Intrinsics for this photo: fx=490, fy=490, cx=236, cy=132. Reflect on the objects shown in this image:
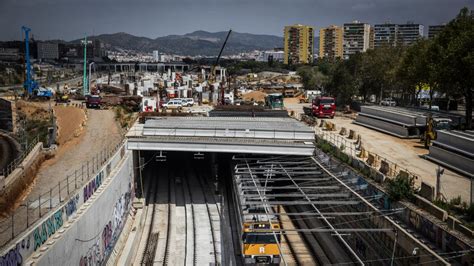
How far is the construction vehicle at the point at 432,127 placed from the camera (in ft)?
108

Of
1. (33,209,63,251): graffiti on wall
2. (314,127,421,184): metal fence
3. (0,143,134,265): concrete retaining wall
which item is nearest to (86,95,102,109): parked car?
(314,127,421,184): metal fence

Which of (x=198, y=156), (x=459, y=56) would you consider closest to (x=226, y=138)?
(x=198, y=156)

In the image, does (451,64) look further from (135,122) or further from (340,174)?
(135,122)

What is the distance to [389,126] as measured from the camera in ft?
130

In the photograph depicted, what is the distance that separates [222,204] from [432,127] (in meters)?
15.6

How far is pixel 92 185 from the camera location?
20875mm

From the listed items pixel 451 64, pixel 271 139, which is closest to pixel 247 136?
pixel 271 139

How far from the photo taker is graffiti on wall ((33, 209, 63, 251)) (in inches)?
559

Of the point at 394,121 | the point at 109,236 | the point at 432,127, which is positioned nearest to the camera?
the point at 109,236

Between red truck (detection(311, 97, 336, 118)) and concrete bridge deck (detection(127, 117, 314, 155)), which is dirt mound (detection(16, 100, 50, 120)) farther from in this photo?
red truck (detection(311, 97, 336, 118))

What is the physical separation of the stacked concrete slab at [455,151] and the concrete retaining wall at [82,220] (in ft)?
57.3

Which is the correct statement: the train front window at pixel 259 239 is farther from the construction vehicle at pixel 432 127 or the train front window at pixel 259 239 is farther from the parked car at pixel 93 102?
the parked car at pixel 93 102

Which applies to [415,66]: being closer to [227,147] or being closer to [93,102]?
[227,147]

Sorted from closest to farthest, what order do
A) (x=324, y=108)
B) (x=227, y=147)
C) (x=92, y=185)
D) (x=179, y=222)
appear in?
(x=92, y=185), (x=179, y=222), (x=227, y=147), (x=324, y=108)
